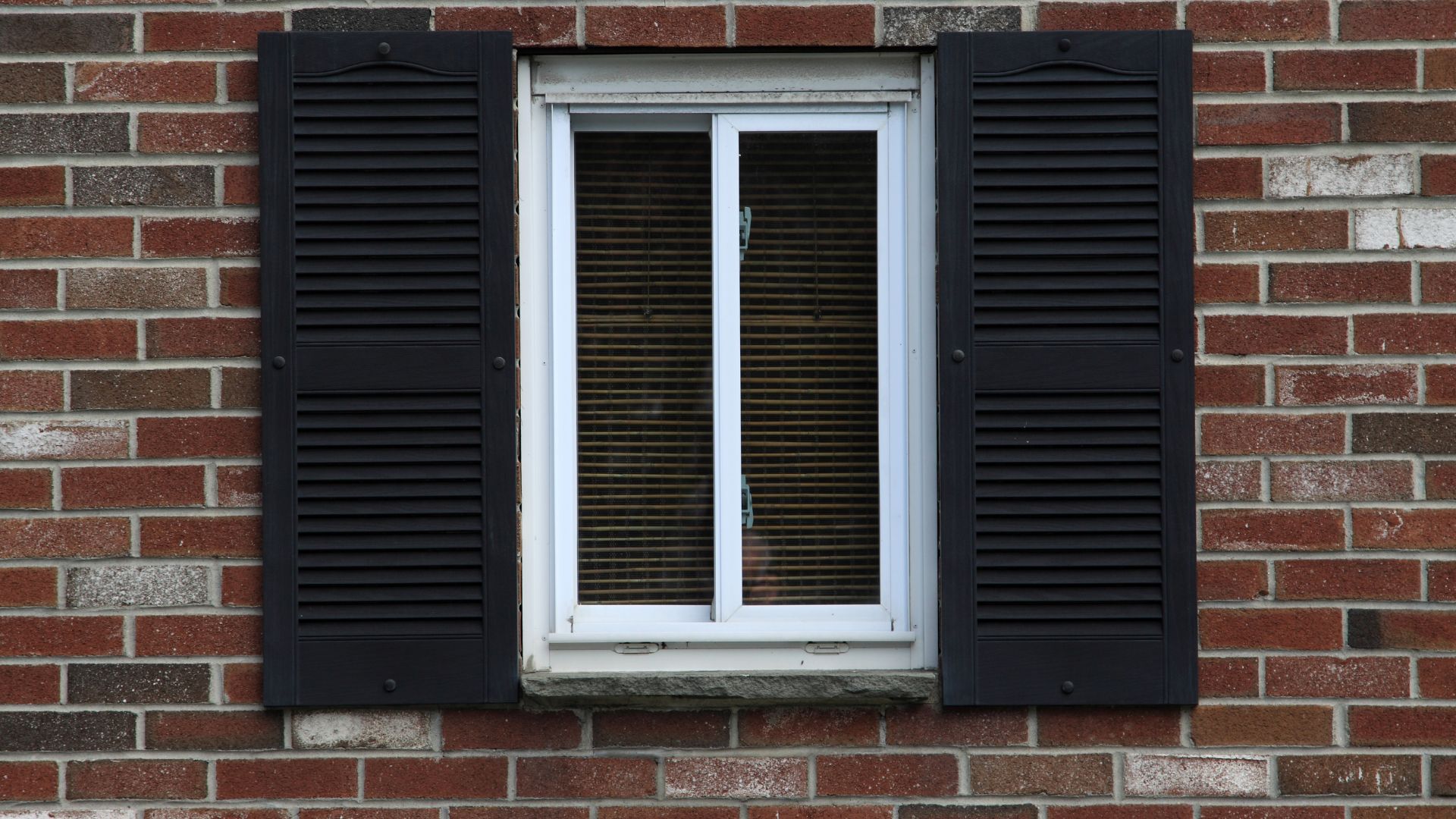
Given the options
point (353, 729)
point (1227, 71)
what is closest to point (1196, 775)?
point (1227, 71)

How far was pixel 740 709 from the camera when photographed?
2.58 m

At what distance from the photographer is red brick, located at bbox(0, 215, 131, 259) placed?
257cm

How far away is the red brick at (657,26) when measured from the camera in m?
2.59

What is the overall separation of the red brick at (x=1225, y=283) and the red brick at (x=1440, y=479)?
424 mm

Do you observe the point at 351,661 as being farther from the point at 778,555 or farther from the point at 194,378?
the point at 778,555

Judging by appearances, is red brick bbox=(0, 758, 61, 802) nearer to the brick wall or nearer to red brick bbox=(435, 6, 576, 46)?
the brick wall

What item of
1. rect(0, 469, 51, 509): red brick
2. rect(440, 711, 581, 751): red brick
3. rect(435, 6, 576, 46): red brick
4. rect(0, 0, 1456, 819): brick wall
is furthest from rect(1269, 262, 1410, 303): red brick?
rect(0, 469, 51, 509): red brick

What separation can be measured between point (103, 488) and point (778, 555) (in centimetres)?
147

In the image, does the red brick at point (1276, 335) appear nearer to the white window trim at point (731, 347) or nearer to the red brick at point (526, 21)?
the white window trim at point (731, 347)

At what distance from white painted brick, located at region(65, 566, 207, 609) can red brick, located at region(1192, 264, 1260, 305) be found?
223cm

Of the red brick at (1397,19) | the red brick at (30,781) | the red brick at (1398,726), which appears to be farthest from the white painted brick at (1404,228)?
the red brick at (30,781)

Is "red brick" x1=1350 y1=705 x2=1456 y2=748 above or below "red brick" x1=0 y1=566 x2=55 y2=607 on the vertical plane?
below

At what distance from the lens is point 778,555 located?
106 inches

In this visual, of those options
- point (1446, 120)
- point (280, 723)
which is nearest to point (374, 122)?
point (280, 723)
